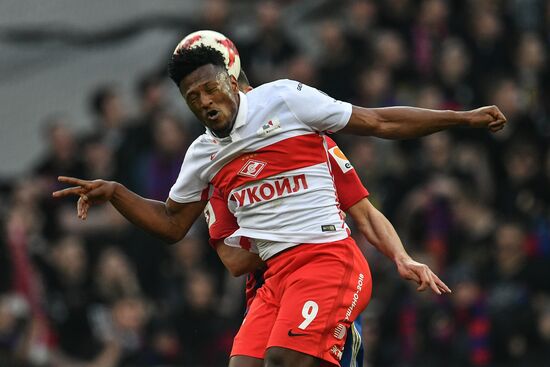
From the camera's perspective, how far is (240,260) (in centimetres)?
697

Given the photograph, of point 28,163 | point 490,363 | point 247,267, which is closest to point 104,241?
point 28,163

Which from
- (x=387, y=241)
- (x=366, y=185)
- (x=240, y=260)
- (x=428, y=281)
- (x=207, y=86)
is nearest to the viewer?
(x=428, y=281)

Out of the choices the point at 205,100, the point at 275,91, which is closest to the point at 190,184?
the point at 205,100

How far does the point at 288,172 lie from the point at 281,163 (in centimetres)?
6

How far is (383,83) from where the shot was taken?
42.4 ft

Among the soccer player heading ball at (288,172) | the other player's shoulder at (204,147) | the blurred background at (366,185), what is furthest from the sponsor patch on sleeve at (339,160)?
the blurred background at (366,185)

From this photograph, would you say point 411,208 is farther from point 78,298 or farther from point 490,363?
point 78,298

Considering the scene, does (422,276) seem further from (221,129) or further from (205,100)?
(205,100)

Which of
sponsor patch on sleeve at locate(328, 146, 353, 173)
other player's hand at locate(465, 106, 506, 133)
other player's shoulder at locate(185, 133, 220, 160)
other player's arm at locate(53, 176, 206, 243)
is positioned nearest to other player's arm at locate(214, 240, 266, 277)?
other player's arm at locate(53, 176, 206, 243)

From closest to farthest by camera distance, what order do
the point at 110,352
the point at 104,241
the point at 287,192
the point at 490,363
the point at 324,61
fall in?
the point at 287,192, the point at 490,363, the point at 110,352, the point at 104,241, the point at 324,61

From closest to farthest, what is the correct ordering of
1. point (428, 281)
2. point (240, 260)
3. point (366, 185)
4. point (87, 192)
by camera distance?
1. point (428, 281)
2. point (87, 192)
3. point (240, 260)
4. point (366, 185)

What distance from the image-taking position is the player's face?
656 centimetres

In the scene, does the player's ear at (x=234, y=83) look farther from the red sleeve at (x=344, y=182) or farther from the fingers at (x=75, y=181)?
the fingers at (x=75, y=181)

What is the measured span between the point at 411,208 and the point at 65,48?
5124 millimetres
